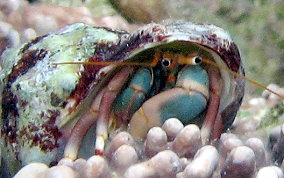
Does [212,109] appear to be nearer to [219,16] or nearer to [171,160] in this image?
[171,160]

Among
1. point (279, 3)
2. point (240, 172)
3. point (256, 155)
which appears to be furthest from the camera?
point (279, 3)

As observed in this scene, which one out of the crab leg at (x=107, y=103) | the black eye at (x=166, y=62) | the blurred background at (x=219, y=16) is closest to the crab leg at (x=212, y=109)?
the black eye at (x=166, y=62)

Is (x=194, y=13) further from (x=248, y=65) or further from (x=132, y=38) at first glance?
(x=132, y=38)

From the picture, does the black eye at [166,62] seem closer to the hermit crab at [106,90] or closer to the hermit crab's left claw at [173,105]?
the hermit crab at [106,90]

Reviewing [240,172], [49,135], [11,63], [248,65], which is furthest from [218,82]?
[248,65]

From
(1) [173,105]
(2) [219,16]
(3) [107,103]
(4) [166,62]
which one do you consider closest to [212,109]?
(1) [173,105]

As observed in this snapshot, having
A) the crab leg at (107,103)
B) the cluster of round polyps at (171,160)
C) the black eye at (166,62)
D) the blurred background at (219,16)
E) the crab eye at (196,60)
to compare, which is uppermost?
the blurred background at (219,16)

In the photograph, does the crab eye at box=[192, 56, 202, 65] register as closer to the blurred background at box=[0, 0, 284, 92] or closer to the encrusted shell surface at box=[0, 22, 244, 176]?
the encrusted shell surface at box=[0, 22, 244, 176]
